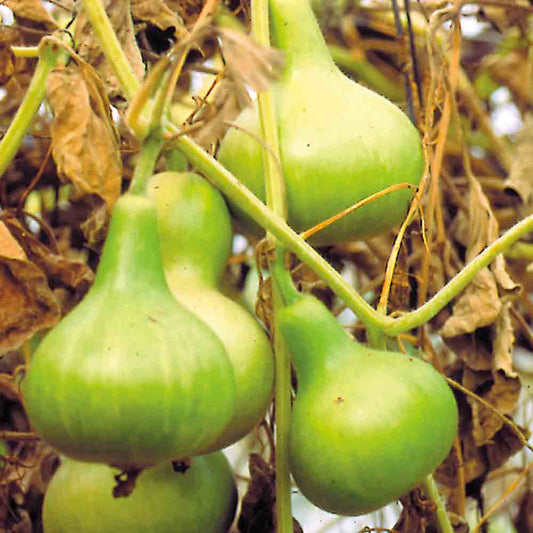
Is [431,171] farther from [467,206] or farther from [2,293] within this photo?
[2,293]

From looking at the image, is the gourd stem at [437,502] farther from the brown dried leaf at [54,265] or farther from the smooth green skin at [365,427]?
the brown dried leaf at [54,265]

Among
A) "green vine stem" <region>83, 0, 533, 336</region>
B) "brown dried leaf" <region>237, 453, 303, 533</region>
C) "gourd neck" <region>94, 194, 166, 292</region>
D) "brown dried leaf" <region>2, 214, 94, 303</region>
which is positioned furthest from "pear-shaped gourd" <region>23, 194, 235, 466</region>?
"brown dried leaf" <region>237, 453, 303, 533</region>

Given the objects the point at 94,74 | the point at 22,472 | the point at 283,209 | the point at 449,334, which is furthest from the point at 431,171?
the point at 22,472

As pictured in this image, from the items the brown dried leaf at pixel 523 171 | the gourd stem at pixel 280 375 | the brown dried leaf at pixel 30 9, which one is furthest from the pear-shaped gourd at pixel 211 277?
the brown dried leaf at pixel 523 171

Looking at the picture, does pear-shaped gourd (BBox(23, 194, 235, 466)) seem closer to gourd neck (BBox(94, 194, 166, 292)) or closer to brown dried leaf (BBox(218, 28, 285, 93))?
gourd neck (BBox(94, 194, 166, 292))

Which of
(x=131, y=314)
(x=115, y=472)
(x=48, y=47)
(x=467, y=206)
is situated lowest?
(x=467, y=206)

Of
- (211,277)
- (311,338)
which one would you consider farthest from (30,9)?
(311,338)

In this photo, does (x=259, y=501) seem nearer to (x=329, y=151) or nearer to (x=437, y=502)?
(x=437, y=502)
